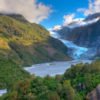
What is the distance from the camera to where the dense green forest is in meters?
47.2

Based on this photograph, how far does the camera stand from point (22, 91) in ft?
165

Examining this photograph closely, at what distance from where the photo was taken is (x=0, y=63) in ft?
410

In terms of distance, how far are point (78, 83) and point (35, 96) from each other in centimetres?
609

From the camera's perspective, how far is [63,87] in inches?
1898

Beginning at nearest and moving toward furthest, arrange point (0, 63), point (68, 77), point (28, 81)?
1. point (28, 81)
2. point (68, 77)
3. point (0, 63)

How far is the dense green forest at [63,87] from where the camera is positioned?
4725 centimetres

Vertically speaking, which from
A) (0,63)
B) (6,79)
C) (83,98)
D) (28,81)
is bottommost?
(83,98)

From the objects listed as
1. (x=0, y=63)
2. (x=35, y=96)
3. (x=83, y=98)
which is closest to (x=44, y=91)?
(x=35, y=96)

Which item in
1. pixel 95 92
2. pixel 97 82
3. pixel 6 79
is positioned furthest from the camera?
pixel 6 79

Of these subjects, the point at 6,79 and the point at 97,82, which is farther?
the point at 6,79

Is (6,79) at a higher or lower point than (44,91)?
higher

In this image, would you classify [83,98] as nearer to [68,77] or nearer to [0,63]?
[68,77]

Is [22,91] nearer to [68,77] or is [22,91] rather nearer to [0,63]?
[68,77]

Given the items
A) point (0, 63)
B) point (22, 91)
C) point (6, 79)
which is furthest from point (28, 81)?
point (0, 63)
